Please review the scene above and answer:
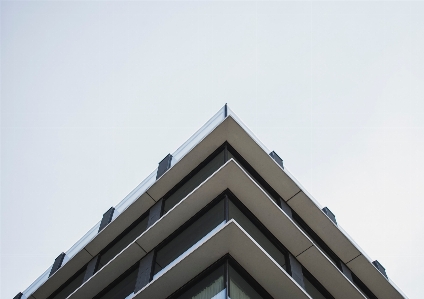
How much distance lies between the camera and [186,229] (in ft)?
44.5

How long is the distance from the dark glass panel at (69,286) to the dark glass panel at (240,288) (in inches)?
355

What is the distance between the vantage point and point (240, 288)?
1048 centimetres

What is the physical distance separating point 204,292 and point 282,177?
6060mm

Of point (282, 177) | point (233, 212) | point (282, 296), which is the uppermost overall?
point (282, 177)

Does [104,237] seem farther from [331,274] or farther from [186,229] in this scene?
[331,274]

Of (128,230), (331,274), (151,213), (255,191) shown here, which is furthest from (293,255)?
(128,230)

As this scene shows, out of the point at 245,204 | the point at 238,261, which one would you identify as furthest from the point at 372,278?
the point at 238,261

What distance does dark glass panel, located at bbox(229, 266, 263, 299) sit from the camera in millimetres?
10083

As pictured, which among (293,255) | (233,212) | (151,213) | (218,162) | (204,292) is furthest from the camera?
(151,213)

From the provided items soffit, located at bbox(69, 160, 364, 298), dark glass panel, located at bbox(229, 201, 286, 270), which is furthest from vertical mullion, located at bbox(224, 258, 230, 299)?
soffit, located at bbox(69, 160, 364, 298)

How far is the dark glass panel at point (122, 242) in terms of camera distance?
16516 mm

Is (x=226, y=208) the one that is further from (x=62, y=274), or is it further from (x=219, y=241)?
(x=62, y=274)

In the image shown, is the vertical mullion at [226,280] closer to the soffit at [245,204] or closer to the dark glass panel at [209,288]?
the dark glass panel at [209,288]

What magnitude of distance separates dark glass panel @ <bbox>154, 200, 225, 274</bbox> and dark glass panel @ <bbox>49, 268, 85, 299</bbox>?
549 centimetres
